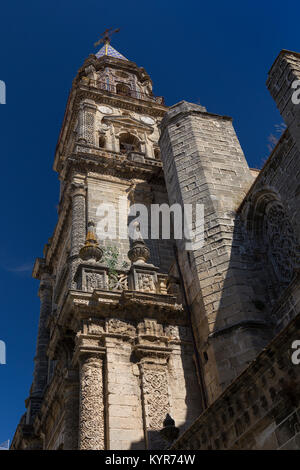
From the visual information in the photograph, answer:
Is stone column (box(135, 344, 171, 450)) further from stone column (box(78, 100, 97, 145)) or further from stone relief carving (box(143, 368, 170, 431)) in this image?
stone column (box(78, 100, 97, 145))

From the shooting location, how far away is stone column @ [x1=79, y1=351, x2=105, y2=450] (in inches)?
336

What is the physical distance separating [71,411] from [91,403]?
3.91 feet

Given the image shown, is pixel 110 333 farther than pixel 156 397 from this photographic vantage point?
Yes

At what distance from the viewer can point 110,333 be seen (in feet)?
33.3

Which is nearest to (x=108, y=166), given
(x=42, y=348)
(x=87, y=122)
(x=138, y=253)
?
(x=87, y=122)

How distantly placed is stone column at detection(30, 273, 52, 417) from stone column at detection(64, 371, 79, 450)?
5.72 m

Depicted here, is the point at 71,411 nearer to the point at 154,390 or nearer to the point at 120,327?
the point at 154,390

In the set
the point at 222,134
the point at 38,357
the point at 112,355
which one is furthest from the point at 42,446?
the point at 222,134

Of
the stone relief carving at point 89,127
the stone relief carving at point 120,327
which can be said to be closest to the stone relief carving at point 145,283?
the stone relief carving at point 120,327

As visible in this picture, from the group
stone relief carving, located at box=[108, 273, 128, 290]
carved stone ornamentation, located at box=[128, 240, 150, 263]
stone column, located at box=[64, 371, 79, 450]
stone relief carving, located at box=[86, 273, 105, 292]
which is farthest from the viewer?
carved stone ornamentation, located at box=[128, 240, 150, 263]

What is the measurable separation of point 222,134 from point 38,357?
10.1 m

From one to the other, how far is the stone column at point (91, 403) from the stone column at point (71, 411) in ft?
2.38

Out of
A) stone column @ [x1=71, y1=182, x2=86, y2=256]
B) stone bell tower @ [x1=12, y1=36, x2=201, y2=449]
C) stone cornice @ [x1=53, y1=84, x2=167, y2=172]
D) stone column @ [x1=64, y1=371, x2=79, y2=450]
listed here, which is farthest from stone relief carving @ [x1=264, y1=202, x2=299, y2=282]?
stone cornice @ [x1=53, y1=84, x2=167, y2=172]

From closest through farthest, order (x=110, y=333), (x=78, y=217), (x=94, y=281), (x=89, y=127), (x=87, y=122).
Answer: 1. (x=110, y=333)
2. (x=94, y=281)
3. (x=78, y=217)
4. (x=89, y=127)
5. (x=87, y=122)
